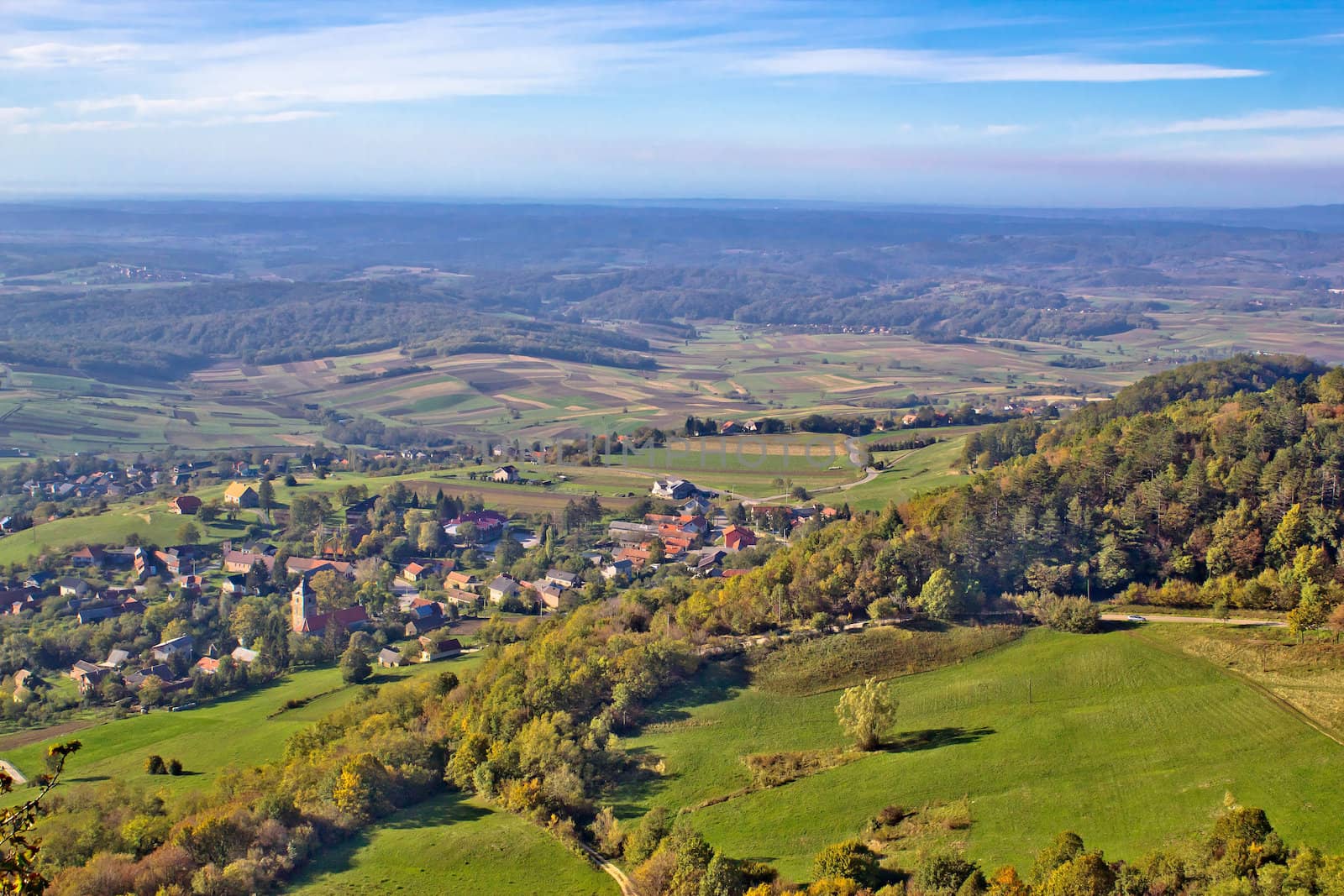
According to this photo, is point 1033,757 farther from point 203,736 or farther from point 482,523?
point 482,523

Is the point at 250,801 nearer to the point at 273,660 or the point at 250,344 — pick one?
the point at 273,660

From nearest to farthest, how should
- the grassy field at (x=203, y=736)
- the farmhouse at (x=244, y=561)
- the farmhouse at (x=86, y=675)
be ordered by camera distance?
the grassy field at (x=203, y=736) < the farmhouse at (x=86, y=675) < the farmhouse at (x=244, y=561)

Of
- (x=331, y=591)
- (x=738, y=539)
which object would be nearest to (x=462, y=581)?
(x=331, y=591)

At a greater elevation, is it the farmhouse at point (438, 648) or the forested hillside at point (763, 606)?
the forested hillside at point (763, 606)

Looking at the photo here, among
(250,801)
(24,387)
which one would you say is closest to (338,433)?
(24,387)

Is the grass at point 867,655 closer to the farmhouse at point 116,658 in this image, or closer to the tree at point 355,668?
the tree at point 355,668

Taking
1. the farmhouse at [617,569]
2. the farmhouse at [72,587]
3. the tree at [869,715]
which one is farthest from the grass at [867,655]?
the farmhouse at [72,587]

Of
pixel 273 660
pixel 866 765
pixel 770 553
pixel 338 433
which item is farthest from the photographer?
pixel 338 433
